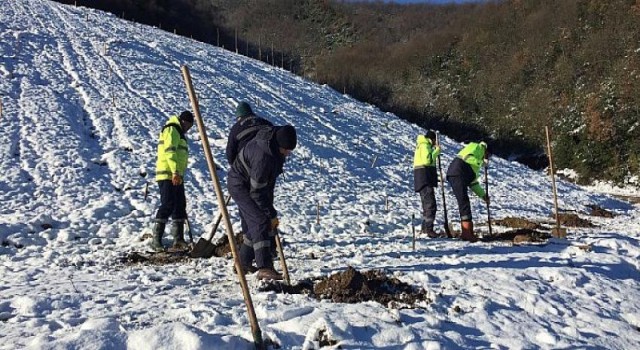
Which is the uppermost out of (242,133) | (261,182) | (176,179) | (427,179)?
(242,133)

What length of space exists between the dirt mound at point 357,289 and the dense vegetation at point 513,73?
33.5 metres

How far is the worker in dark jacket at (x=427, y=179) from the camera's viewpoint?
10227 millimetres

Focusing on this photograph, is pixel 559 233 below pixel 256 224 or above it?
below

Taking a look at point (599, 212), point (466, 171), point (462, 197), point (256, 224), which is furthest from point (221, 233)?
point (599, 212)

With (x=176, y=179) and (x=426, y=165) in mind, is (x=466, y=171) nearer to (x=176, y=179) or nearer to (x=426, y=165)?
(x=426, y=165)

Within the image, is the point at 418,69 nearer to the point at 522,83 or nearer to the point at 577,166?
the point at 522,83

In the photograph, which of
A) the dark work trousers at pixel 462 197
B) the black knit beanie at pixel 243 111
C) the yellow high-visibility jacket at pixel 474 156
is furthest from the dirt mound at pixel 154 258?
the yellow high-visibility jacket at pixel 474 156

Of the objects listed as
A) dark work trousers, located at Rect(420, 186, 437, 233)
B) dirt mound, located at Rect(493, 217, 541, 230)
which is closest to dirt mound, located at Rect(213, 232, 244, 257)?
dark work trousers, located at Rect(420, 186, 437, 233)

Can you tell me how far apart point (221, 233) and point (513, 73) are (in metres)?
50.1

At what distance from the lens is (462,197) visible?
9.76m

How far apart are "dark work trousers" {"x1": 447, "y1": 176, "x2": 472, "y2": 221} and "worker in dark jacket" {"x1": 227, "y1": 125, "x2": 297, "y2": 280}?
4978mm

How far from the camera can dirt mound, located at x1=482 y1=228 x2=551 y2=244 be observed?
944 centimetres

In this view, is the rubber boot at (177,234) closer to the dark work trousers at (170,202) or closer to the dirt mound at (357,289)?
the dark work trousers at (170,202)

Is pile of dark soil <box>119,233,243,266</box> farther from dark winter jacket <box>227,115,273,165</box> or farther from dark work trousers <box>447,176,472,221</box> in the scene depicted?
dark work trousers <box>447,176,472,221</box>
